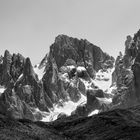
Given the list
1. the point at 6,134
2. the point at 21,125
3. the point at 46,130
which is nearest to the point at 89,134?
the point at 46,130

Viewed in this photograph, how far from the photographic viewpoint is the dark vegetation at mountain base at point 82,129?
2384 inches

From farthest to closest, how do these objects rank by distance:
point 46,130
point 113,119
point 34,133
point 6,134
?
1. point 113,119
2. point 46,130
3. point 34,133
4. point 6,134

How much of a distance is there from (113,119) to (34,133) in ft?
66.8

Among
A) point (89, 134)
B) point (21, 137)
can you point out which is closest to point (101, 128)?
point (89, 134)

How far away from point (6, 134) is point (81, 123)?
25511mm

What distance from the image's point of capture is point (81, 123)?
79125 millimetres

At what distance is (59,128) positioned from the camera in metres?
77.7

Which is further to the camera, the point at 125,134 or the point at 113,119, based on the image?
the point at 113,119

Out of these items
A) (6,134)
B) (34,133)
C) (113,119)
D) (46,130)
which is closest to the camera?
(6,134)

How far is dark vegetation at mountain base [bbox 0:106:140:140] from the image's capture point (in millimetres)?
60562

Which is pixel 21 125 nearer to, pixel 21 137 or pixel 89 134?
pixel 21 137

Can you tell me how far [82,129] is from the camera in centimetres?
7275

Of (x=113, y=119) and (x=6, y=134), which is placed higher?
(x=113, y=119)

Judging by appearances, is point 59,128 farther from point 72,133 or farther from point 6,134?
point 6,134
